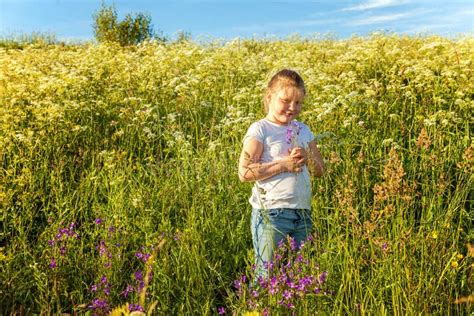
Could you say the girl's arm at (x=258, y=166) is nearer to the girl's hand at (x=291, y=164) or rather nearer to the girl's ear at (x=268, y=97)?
the girl's hand at (x=291, y=164)

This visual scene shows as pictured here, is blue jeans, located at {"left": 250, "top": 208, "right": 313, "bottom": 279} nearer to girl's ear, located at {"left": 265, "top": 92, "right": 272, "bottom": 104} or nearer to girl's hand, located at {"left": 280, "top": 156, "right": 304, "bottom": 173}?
girl's hand, located at {"left": 280, "top": 156, "right": 304, "bottom": 173}

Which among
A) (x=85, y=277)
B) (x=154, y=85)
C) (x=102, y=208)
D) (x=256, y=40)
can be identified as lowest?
(x=85, y=277)

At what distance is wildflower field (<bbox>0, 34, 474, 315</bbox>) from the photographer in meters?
2.43

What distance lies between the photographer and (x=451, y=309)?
8.32 feet

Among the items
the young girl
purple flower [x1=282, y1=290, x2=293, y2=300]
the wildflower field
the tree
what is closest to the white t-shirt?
the young girl

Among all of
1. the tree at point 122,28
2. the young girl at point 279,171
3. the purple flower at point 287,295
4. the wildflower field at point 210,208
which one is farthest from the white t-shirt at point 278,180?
the tree at point 122,28

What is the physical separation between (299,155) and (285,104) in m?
0.37

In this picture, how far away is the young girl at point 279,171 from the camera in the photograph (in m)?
2.90

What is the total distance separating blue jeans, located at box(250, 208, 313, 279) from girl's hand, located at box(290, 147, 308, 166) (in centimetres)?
27

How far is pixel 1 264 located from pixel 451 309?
252 centimetres

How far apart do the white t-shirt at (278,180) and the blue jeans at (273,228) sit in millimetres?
40

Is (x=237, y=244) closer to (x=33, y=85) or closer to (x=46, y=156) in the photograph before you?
(x=46, y=156)

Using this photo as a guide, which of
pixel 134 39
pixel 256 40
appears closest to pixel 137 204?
pixel 256 40

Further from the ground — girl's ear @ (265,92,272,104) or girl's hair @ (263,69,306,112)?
girl's hair @ (263,69,306,112)
